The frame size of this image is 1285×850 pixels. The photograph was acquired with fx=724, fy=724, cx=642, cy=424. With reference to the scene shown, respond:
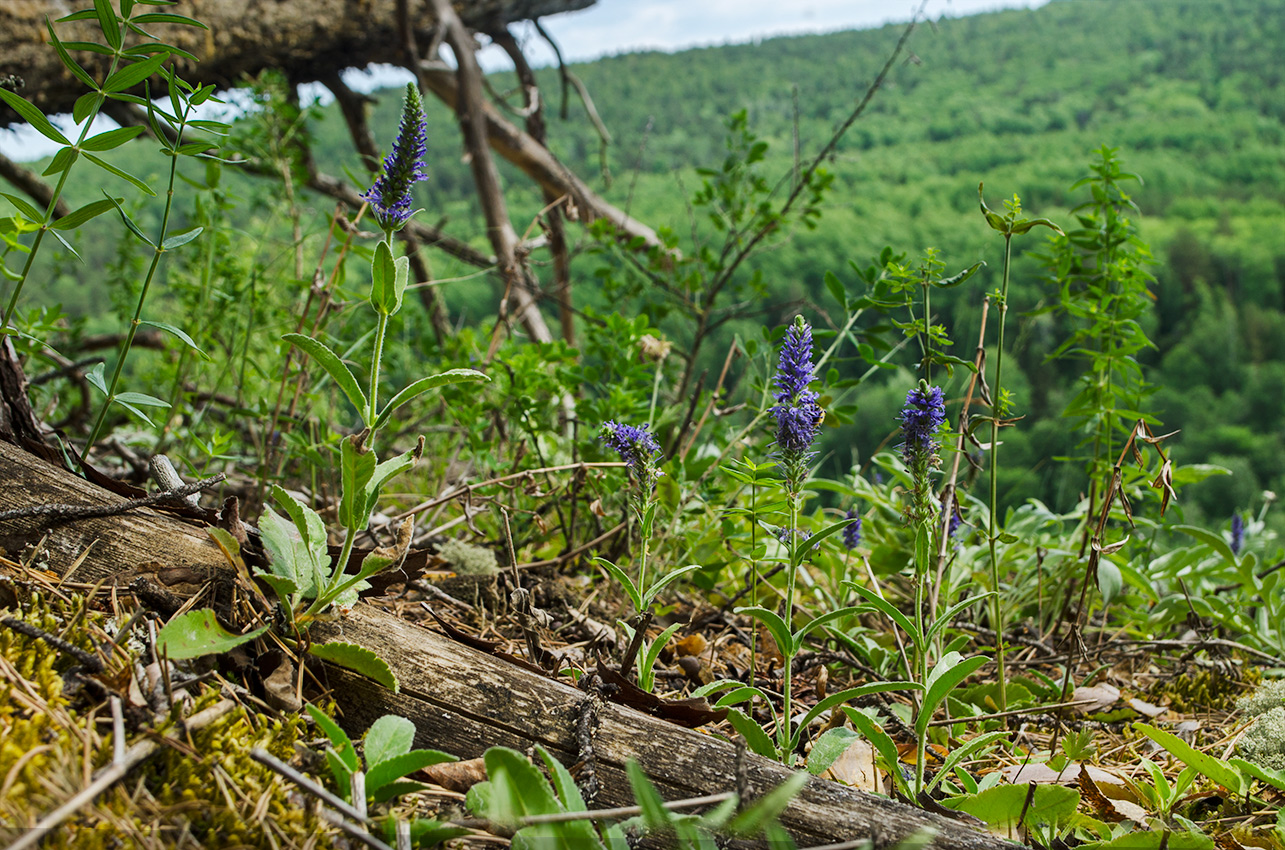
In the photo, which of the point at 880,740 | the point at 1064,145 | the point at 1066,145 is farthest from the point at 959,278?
the point at 1066,145

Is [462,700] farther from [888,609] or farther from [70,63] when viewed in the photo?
[70,63]

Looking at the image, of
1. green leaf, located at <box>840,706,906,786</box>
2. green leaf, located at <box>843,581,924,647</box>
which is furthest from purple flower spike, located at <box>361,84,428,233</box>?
green leaf, located at <box>840,706,906,786</box>

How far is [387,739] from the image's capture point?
1063 mm

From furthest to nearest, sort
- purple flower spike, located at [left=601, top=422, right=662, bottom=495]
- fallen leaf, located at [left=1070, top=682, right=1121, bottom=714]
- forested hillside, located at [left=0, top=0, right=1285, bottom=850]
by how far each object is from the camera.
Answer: fallen leaf, located at [left=1070, top=682, right=1121, bottom=714]
purple flower spike, located at [left=601, top=422, right=662, bottom=495]
forested hillside, located at [left=0, top=0, right=1285, bottom=850]

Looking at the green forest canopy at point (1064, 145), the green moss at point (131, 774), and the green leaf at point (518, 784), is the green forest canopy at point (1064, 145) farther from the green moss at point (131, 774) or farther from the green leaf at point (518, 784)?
the green leaf at point (518, 784)

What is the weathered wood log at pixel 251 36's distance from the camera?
3.62 meters

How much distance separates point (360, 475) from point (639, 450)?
1.78 feet

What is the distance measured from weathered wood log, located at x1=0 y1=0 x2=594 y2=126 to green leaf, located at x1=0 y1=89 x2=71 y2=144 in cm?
282

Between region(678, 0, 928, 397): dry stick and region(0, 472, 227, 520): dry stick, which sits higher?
region(678, 0, 928, 397): dry stick

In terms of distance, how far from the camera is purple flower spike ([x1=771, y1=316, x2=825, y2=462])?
1.29m

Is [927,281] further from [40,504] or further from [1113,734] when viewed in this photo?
[40,504]

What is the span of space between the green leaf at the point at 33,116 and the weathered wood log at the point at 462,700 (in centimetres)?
60

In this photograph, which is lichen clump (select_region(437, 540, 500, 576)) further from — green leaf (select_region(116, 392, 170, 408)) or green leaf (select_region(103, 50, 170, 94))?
green leaf (select_region(103, 50, 170, 94))

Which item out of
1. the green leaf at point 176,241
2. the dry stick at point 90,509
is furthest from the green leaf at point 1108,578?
the green leaf at point 176,241
